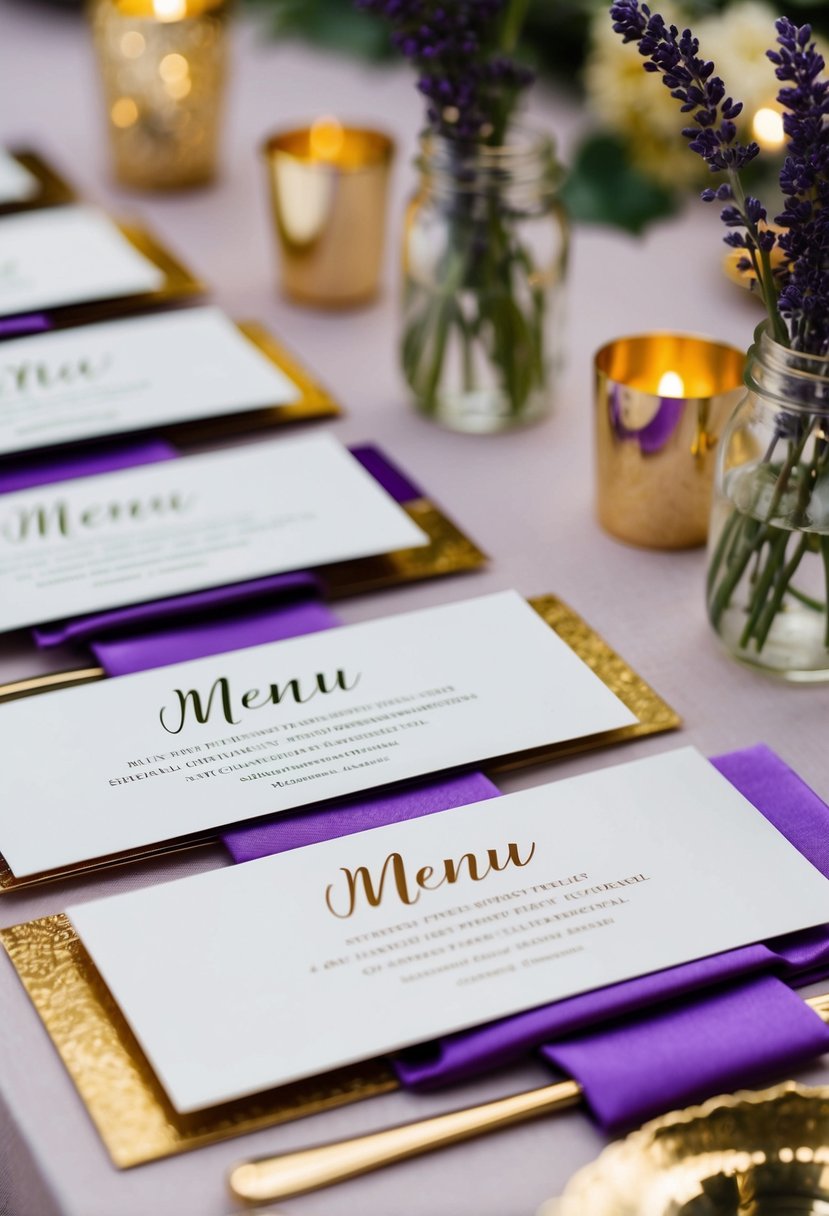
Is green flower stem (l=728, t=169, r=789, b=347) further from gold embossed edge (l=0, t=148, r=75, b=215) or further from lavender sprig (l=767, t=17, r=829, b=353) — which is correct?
gold embossed edge (l=0, t=148, r=75, b=215)

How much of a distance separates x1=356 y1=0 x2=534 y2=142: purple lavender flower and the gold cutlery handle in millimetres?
555

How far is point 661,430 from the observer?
0.77m

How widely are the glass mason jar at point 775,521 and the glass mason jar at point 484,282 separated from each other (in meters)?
0.25

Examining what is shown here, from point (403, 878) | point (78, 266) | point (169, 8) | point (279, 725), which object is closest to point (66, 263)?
point (78, 266)

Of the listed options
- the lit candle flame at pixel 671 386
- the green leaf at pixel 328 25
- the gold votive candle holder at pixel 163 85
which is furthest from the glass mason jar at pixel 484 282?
the green leaf at pixel 328 25

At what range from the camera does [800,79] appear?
1.87ft

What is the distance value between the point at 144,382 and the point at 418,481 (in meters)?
0.18

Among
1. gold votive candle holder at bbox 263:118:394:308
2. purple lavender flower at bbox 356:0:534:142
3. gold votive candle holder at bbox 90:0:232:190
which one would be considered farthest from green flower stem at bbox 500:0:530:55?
gold votive candle holder at bbox 90:0:232:190

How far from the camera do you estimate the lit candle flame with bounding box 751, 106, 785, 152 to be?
1.01 metres

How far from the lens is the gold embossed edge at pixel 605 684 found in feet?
2.14

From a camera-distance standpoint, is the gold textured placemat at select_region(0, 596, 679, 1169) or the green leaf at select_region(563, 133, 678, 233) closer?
the gold textured placemat at select_region(0, 596, 679, 1169)

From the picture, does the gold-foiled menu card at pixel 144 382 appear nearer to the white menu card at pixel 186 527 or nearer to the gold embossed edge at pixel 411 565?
the white menu card at pixel 186 527

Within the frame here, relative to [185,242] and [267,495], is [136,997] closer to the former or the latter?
[267,495]

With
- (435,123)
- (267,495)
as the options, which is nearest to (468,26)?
(435,123)
